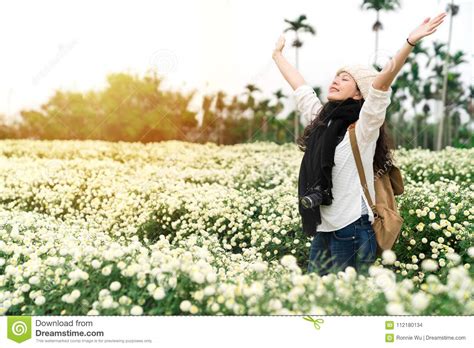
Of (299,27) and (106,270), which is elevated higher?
→ (299,27)

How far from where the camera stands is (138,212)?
5.45 meters

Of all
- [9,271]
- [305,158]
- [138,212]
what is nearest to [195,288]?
[305,158]

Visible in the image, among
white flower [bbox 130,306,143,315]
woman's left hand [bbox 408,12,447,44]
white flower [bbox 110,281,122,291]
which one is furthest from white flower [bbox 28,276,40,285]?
woman's left hand [bbox 408,12,447,44]

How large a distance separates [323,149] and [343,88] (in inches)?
14.4

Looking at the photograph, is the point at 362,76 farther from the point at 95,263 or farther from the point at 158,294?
the point at 95,263

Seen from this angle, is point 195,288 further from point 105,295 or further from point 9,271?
point 9,271

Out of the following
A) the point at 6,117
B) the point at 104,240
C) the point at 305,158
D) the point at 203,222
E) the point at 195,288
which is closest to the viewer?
the point at 195,288

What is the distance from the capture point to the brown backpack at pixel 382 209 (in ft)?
8.98

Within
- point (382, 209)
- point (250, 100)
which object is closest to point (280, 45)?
point (382, 209)

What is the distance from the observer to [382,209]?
9.23 ft

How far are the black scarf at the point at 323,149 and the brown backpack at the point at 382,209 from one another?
7cm

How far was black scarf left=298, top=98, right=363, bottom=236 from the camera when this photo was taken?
271 centimetres

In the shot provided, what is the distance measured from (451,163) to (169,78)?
4217 mm

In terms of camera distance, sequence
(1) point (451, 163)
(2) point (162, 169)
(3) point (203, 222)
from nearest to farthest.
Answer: (3) point (203, 222)
(2) point (162, 169)
(1) point (451, 163)
